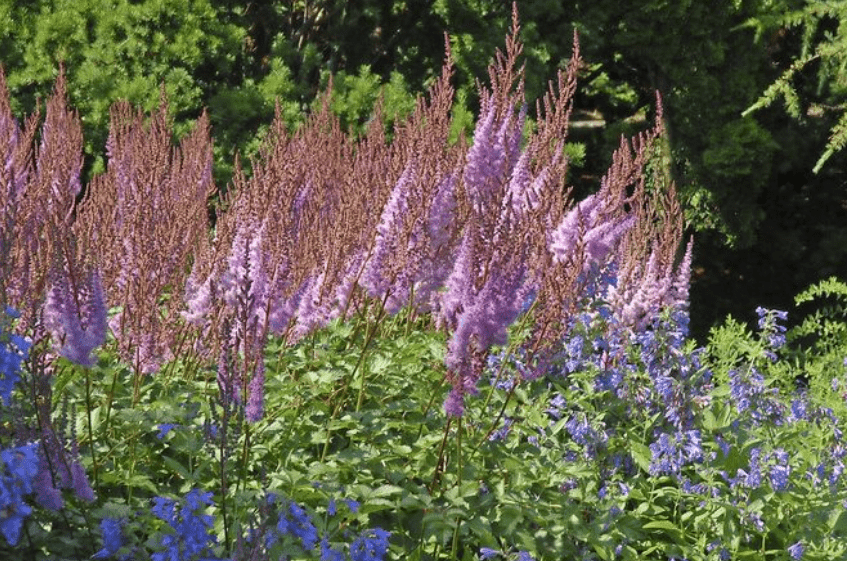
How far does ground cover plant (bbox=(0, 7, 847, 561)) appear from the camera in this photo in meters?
2.77

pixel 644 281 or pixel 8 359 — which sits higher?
pixel 644 281

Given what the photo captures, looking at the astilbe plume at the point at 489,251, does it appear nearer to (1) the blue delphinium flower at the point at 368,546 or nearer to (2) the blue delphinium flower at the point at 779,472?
(1) the blue delphinium flower at the point at 368,546

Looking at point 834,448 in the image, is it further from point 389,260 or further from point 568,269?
point 389,260

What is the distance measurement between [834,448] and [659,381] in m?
0.87

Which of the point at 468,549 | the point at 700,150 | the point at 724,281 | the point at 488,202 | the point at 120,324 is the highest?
the point at 700,150

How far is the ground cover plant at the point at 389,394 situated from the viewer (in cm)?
277

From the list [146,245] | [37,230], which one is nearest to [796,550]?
[146,245]

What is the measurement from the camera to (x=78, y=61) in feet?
30.1

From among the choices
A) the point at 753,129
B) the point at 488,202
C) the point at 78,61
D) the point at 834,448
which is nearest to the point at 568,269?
the point at 488,202

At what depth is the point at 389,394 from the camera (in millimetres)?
3904

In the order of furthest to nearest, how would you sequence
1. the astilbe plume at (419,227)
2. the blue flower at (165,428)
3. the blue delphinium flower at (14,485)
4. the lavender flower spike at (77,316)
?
the astilbe plume at (419,227) < the blue flower at (165,428) < the lavender flower spike at (77,316) < the blue delphinium flower at (14,485)

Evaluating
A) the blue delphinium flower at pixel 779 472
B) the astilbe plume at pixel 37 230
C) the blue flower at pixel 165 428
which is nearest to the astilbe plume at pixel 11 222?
the astilbe plume at pixel 37 230

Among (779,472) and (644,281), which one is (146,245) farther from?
(644,281)

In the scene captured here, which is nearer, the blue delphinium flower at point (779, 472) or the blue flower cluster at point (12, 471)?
the blue flower cluster at point (12, 471)
